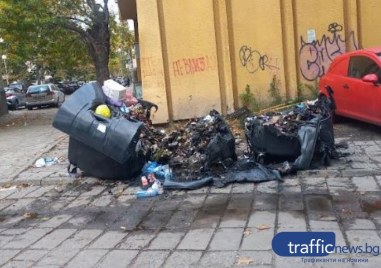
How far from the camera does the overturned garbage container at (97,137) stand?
7.50 meters

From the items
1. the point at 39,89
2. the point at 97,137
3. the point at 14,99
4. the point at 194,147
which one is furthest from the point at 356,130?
the point at 14,99

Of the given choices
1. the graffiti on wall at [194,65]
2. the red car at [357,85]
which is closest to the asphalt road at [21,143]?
the graffiti on wall at [194,65]

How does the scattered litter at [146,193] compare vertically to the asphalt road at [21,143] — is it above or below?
below

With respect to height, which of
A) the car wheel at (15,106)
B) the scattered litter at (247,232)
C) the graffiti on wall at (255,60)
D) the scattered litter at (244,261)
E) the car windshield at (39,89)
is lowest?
the car wheel at (15,106)

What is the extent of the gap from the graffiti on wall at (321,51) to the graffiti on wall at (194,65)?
228cm

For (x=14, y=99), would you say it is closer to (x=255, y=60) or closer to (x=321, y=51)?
(x=255, y=60)

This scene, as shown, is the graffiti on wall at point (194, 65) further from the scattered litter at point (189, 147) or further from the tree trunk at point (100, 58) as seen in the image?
the tree trunk at point (100, 58)

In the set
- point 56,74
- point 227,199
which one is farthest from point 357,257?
point 56,74

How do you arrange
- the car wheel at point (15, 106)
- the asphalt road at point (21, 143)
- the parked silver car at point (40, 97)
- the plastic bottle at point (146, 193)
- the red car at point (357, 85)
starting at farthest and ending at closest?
the car wheel at point (15, 106), the parked silver car at point (40, 97), the asphalt road at point (21, 143), the red car at point (357, 85), the plastic bottle at point (146, 193)

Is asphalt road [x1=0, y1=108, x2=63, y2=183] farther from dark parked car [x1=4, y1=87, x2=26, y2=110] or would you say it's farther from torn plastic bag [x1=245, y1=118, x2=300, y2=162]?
dark parked car [x1=4, y1=87, x2=26, y2=110]

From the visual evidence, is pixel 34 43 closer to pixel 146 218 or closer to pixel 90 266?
pixel 146 218

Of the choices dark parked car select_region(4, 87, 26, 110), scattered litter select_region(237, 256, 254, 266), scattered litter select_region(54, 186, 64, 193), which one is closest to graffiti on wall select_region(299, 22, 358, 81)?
scattered litter select_region(54, 186, 64, 193)

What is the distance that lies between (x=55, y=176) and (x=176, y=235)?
146 inches

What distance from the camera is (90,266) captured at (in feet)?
15.8
